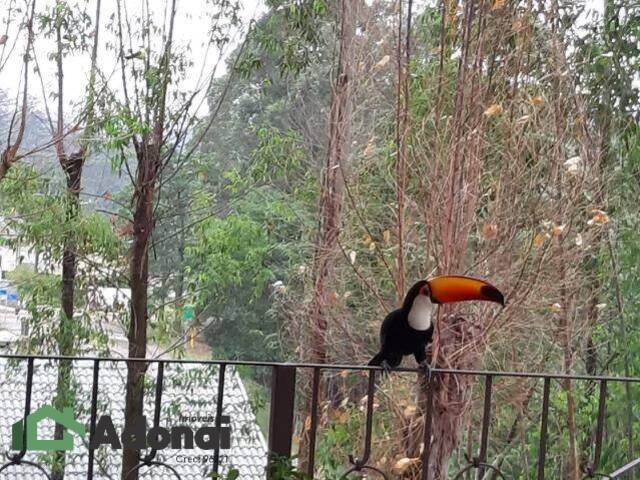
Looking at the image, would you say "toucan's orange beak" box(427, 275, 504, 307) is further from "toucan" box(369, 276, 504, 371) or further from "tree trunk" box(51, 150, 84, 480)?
"tree trunk" box(51, 150, 84, 480)

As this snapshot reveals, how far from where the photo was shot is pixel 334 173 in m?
3.82

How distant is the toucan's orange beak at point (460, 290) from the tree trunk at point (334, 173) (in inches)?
54.2

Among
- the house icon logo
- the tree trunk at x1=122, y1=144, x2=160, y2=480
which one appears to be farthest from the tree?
the house icon logo

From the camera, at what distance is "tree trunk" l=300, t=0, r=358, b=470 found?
146 inches

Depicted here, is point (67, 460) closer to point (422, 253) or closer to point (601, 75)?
point (422, 253)

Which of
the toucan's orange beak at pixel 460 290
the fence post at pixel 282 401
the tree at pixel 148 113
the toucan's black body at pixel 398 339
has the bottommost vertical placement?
the fence post at pixel 282 401

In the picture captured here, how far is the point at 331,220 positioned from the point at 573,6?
4.35ft

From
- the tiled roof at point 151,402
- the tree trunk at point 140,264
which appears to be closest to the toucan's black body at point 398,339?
the tree trunk at point 140,264

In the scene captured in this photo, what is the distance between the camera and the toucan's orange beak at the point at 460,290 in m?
2.12

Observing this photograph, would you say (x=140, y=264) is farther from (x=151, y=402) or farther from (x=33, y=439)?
(x=33, y=439)

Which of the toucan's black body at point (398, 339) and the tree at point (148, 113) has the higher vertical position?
the tree at point (148, 113)

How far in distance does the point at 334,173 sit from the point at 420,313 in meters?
1.46

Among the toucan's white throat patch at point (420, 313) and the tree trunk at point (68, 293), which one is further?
the tree trunk at point (68, 293)

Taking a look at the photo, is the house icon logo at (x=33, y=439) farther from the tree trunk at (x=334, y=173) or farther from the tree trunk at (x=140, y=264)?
the tree trunk at (x=140, y=264)
